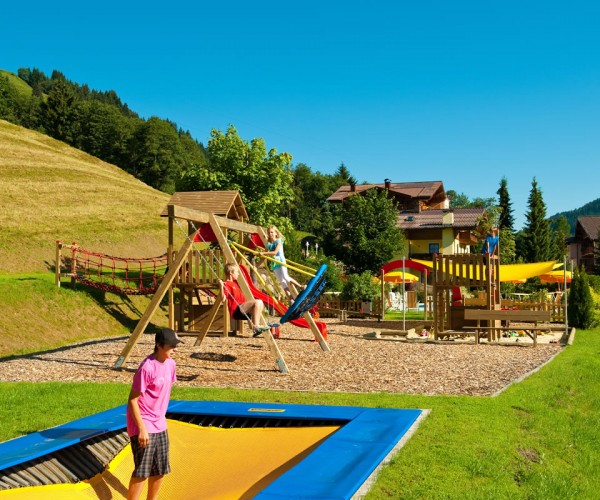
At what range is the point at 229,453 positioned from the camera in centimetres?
717

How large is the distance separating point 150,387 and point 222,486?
1512 mm

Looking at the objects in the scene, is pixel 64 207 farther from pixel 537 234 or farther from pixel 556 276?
pixel 537 234

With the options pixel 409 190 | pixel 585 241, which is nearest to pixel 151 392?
pixel 409 190

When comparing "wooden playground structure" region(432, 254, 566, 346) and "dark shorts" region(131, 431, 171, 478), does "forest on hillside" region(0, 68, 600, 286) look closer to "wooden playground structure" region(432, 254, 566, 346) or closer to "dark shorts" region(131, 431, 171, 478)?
"wooden playground structure" region(432, 254, 566, 346)

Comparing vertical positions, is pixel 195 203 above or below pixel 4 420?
above

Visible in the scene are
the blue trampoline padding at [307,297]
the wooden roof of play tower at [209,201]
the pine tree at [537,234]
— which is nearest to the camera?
the blue trampoline padding at [307,297]

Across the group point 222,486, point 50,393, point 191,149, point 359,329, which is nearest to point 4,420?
point 50,393

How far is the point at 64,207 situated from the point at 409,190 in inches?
1490

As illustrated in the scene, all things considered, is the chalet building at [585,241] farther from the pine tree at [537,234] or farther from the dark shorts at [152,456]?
the dark shorts at [152,456]

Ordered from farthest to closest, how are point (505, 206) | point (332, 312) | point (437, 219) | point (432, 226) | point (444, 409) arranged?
point (505, 206)
point (437, 219)
point (432, 226)
point (332, 312)
point (444, 409)

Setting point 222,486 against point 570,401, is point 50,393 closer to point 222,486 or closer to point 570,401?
point 222,486

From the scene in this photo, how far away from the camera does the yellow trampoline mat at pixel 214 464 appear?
626cm

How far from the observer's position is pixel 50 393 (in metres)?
10.9

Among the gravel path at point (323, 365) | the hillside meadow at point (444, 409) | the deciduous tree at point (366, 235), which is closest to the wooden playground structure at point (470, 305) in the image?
the gravel path at point (323, 365)
